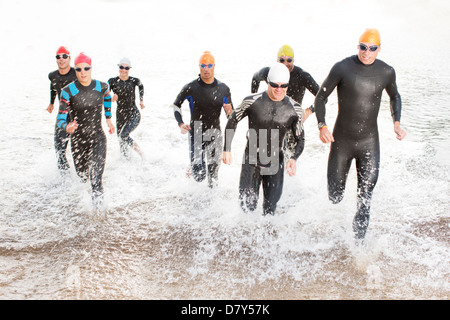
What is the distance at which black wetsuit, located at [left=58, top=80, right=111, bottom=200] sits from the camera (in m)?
5.39

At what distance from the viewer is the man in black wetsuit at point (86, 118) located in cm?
537

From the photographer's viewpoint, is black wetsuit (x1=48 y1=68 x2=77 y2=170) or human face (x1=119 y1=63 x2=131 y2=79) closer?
black wetsuit (x1=48 y1=68 x2=77 y2=170)

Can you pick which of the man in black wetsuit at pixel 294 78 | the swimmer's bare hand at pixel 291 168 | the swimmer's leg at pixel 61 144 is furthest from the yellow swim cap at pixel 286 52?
the swimmer's leg at pixel 61 144

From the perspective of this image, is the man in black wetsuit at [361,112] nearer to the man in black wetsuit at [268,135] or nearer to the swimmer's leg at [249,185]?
the man in black wetsuit at [268,135]

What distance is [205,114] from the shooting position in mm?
6055

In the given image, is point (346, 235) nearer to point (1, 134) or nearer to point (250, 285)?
point (250, 285)

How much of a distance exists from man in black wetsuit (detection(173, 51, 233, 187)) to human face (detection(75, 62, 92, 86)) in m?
1.31

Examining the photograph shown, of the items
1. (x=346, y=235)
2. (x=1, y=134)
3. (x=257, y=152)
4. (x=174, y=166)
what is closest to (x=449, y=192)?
(x=346, y=235)

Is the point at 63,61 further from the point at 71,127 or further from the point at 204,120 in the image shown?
the point at 204,120

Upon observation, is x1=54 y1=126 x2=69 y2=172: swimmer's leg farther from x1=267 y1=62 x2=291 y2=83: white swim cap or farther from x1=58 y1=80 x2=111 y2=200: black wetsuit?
x1=267 y1=62 x2=291 y2=83: white swim cap

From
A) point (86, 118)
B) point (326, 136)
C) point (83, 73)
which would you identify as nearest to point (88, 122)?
point (86, 118)

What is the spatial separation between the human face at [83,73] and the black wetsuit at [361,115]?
313 cm

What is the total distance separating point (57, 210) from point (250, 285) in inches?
132

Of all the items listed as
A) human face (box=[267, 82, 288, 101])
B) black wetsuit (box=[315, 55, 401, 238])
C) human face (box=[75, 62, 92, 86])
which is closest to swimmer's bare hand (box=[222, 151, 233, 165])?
human face (box=[267, 82, 288, 101])
